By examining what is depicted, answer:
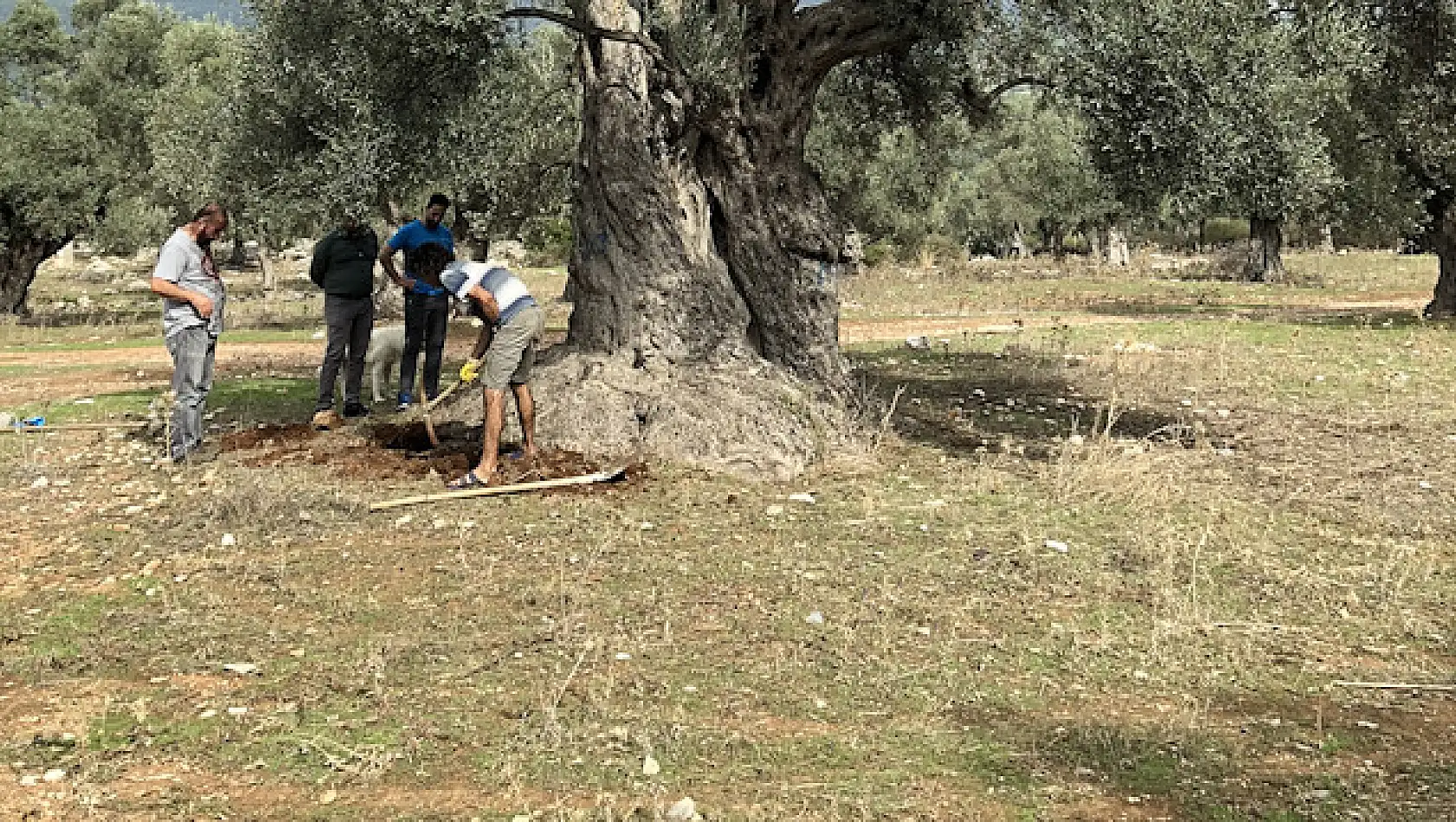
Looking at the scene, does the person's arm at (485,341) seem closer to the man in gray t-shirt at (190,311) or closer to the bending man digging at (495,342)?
the bending man digging at (495,342)

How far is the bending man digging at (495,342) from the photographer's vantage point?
9.26 m

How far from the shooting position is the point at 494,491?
890cm

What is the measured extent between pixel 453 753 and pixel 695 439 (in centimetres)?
524

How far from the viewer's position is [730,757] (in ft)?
16.4

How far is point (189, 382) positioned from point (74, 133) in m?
22.9

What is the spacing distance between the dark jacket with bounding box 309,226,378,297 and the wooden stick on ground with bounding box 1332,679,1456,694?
363 inches

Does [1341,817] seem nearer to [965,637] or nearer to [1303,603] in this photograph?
[965,637]

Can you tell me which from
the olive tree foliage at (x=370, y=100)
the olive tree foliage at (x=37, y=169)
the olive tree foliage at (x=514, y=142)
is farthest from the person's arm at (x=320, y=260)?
the olive tree foliage at (x=37, y=169)

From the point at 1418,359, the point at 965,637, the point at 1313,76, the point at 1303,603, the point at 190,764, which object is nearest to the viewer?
the point at 190,764

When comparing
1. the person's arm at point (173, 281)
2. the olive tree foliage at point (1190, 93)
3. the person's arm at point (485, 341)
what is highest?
the olive tree foliage at point (1190, 93)

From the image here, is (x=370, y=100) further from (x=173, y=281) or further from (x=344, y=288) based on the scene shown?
(x=173, y=281)

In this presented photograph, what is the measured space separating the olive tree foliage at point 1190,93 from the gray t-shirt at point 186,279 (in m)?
7.27

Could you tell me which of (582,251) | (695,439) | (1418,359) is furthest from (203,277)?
(1418,359)

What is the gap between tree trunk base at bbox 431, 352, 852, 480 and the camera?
9.96 meters
